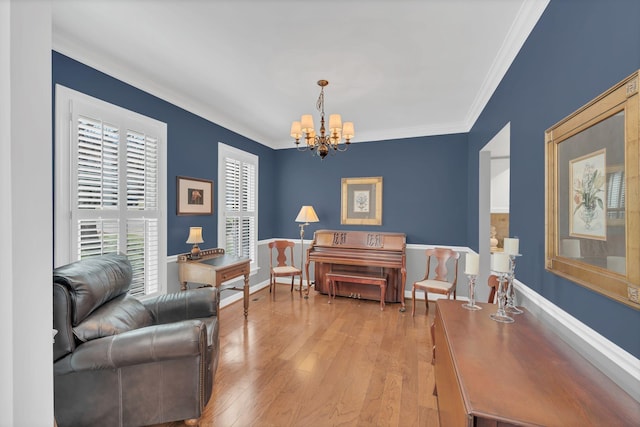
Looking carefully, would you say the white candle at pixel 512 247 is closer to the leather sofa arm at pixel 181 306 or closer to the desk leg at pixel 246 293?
the leather sofa arm at pixel 181 306

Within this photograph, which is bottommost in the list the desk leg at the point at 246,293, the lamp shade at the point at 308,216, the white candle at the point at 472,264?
the desk leg at the point at 246,293

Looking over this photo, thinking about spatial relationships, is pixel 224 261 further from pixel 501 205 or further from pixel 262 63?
pixel 501 205

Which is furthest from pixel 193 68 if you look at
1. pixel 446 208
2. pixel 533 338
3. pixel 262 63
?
pixel 446 208

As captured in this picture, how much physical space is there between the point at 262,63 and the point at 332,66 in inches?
24.7

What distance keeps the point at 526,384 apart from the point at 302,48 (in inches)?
98.0

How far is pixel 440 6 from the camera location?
1.85m

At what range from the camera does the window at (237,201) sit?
4.12m

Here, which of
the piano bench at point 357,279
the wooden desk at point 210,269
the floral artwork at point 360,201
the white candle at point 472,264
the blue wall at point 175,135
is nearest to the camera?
the white candle at point 472,264

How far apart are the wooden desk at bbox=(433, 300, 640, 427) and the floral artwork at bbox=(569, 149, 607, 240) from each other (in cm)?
53

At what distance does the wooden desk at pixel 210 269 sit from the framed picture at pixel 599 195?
2863 millimetres

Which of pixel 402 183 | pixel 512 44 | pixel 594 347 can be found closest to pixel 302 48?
pixel 512 44

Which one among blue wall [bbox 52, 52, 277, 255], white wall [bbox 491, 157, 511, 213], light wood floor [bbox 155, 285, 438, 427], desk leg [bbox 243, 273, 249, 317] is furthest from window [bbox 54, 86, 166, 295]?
white wall [bbox 491, 157, 511, 213]

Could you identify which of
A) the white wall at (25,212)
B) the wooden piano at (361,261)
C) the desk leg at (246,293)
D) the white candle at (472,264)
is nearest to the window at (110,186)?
the desk leg at (246,293)

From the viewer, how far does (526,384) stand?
1013mm
